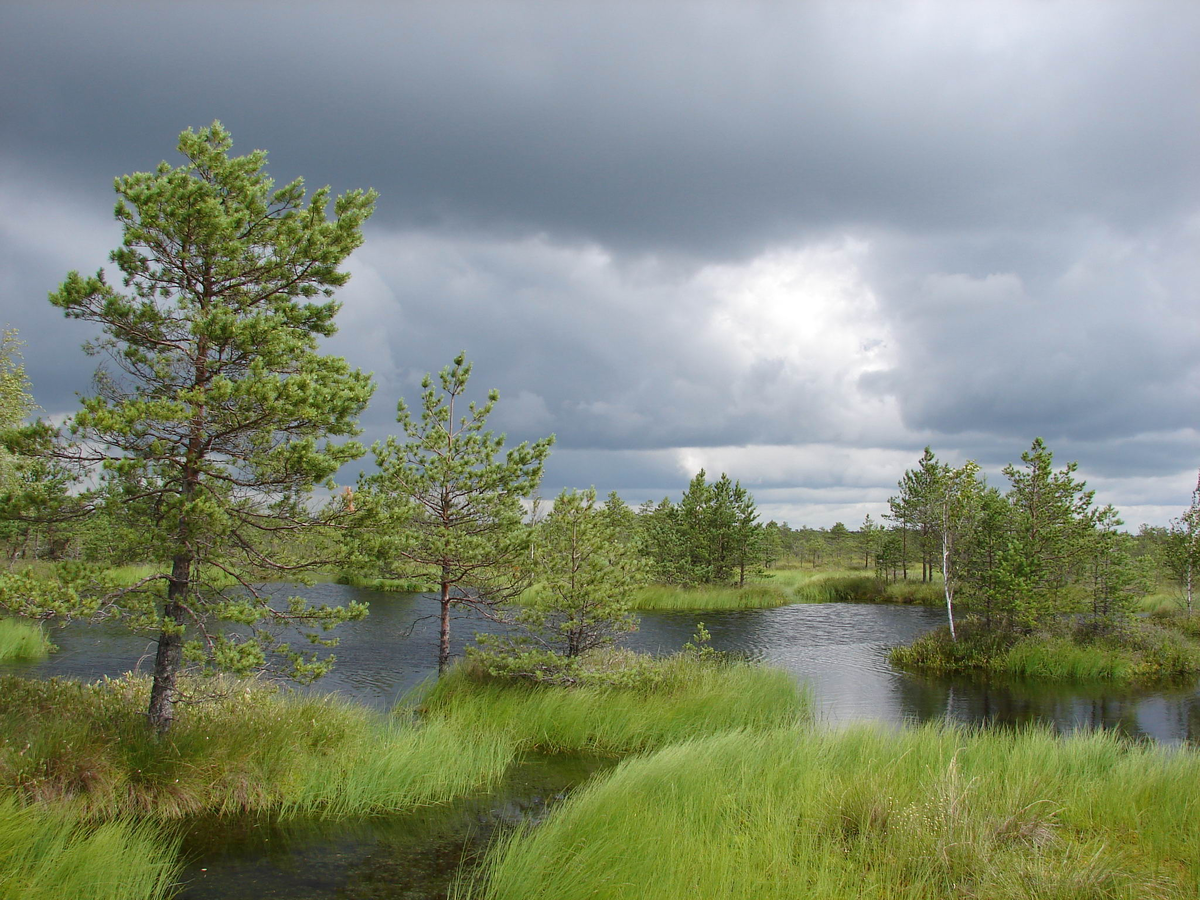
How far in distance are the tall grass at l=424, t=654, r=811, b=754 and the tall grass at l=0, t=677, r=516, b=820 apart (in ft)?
4.63

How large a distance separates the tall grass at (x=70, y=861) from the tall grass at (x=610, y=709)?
6.16m

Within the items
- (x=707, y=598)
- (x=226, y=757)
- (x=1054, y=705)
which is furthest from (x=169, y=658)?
(x=707, y=598)

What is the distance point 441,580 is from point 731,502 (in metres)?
37.0

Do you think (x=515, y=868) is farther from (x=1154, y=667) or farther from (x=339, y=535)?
(x=1154, y=667)

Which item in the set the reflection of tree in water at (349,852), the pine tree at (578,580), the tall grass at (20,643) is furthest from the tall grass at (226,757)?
the tall grass at (20,643)

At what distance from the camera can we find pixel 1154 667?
25.9 m

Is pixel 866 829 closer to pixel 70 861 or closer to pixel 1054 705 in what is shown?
pixel 70 861

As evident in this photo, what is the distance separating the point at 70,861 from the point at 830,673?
24738mm

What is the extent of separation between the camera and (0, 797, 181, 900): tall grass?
6.25 m

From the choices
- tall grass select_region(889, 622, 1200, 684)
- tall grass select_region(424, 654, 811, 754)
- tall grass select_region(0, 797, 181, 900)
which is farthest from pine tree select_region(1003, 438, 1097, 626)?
tall grass select_region(0, 797, 181, 900)

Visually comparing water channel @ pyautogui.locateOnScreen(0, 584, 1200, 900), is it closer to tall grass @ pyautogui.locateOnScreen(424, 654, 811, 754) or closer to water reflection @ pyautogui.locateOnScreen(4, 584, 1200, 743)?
water reflection @ pyautogui.locateOnScreen(4, 584, 1200, 743)

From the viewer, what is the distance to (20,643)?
22.2m

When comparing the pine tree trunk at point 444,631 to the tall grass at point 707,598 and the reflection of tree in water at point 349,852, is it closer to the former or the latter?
the reflection of tree in water at point 349,852

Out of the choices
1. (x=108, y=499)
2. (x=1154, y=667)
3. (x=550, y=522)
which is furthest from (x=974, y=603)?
(x=108, y=499)
